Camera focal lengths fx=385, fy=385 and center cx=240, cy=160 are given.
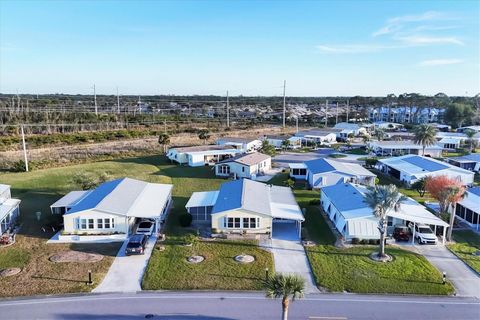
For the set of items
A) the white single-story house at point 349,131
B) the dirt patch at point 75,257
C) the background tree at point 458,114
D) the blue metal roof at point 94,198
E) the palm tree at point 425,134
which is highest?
the background tree at point 458,114

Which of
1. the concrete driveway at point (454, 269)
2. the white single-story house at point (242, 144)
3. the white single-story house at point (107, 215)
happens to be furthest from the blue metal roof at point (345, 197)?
the white single-story house at point (242, 144)

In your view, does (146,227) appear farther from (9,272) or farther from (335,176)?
(335,176)

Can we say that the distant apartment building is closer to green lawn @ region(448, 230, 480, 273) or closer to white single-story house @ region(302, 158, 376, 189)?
white single-story house @ region(302, 158, 376, 189)

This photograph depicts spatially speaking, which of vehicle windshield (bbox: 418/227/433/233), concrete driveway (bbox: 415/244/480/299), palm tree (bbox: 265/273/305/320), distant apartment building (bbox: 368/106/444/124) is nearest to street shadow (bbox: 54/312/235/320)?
palm tree (bbox: 265/273/305/320)

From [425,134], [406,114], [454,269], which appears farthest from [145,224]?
[406,114]

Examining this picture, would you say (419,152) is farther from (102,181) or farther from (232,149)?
(102,181)

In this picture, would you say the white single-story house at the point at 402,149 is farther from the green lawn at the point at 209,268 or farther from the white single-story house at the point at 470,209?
the green lawn at the point at 209,268

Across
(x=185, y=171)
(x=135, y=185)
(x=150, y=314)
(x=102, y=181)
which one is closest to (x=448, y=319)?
(x=150, y=314)
